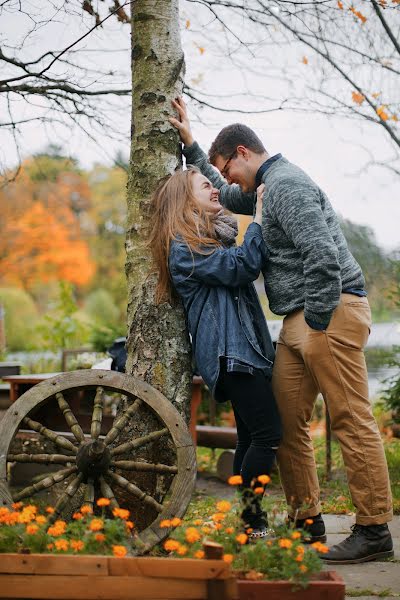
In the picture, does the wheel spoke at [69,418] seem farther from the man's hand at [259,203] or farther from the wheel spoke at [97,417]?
the man's hand at [259,203]

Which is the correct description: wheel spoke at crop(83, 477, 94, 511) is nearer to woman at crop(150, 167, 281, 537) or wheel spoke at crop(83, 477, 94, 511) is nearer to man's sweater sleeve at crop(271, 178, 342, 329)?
woman at crop(150, 167, 281, 537)

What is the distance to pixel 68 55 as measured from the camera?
14.9 ft

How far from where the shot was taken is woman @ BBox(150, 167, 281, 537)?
3.01 metres

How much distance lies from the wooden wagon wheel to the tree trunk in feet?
0.73

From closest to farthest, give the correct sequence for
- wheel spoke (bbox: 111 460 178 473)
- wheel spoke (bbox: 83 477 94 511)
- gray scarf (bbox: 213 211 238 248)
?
wheel spoke (bbox: 83 477 94 511), wheel spoke (bbox: 111 460 178 473), gray scarf (bbox: 213 211 238 248)

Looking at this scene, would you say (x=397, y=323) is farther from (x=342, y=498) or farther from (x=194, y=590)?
(x=194, y=590)

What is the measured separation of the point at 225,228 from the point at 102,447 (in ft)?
3.57

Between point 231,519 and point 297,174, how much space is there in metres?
1.50

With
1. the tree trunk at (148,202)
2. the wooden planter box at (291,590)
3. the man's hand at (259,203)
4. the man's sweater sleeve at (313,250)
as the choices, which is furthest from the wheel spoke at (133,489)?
the man's hand at (259,203)

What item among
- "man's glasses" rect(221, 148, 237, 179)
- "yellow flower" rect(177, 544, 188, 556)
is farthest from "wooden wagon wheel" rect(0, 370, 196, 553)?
"man's glasses" rect(221, 148, 237, 179)

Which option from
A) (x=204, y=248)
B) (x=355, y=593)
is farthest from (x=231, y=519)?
(x=204, y=248)

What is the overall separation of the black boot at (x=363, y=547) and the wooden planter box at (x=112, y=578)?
1.15m

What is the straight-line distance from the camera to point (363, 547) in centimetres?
309

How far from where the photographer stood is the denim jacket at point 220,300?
301cm
